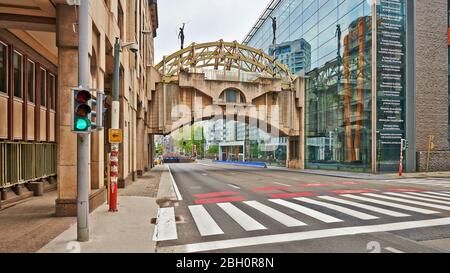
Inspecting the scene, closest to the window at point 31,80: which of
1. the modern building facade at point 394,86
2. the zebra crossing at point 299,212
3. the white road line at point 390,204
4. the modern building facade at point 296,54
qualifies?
the zebra crossing at point 299,212

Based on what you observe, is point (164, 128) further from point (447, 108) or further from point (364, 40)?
point (447, 108)

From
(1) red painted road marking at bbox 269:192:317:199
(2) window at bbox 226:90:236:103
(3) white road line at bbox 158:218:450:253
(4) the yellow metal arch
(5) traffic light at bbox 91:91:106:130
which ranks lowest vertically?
(1) red painted road marking at bbox 269:192:317:199

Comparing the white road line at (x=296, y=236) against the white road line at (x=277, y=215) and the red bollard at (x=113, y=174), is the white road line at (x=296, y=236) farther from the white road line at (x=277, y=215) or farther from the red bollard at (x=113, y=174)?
the red bollard at (x=113, y=174)

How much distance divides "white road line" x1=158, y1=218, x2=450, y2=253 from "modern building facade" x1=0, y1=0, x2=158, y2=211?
4.89m

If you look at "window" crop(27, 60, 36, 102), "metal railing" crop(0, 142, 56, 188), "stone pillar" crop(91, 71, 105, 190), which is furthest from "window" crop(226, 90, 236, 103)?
"stone pillar" crop(91, 71, 105, 190)

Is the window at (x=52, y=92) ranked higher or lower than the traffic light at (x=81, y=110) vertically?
higher

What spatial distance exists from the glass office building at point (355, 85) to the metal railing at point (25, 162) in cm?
2597

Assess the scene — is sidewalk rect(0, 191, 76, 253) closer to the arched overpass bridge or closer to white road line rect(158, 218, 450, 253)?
white road line rect(158, 218, 450, 253)

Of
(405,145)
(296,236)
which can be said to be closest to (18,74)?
(296,236)

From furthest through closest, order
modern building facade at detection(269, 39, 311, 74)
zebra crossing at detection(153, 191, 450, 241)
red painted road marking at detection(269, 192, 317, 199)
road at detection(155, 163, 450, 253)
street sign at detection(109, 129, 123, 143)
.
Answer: modern building facade at detection(269, 39, 311, 74)
red painted road marking at detection(269, 192, 317, 199)
street sign at detection(109, 129, 123, 143)
zebra crossing at detection(153, 191, 450, 241)
road at detection(155, 163, 450, 253)

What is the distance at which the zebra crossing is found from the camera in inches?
345

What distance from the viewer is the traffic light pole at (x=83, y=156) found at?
277 inches

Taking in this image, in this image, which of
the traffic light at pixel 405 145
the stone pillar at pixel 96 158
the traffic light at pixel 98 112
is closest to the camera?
the traffic light at pixel 98 112
